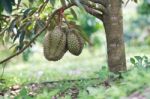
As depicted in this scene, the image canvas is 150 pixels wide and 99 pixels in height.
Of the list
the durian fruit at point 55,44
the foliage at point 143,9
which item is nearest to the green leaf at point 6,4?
the durian fruit at point 55,44

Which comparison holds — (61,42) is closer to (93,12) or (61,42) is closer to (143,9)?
(93,12)

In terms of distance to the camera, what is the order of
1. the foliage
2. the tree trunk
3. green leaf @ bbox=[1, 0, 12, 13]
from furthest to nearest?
the foliage → the tree trunk → green leaf @ bbox=[1, 0, 12, 13]

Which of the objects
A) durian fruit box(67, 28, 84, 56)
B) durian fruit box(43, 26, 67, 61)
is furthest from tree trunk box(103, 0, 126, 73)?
durian fruit box(43, 26, 67, 61)

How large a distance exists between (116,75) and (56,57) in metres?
0.61

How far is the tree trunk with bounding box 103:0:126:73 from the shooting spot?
3666 millimetres

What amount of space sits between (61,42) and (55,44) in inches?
1.8

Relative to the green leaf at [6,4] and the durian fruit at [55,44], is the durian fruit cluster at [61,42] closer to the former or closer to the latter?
the durian fruit at [55,44]

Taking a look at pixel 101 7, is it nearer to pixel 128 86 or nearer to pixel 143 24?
pixel 128 86

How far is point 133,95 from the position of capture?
8.44 feet

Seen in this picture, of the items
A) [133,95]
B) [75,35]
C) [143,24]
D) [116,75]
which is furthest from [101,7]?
[143,24]

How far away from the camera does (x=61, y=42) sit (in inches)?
148

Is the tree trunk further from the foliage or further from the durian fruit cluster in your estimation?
the foliage

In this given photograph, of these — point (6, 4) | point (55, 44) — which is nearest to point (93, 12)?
point (55, 44)

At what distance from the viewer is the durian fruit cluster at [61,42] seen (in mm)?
3752
